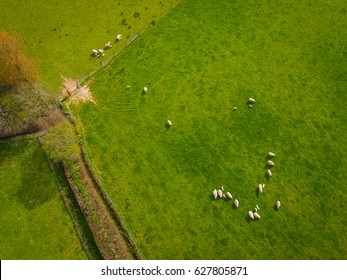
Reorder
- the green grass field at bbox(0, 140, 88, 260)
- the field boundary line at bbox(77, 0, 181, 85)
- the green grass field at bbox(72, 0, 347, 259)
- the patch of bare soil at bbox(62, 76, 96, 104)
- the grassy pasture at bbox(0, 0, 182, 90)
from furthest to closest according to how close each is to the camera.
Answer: the grassy pasture at bbox(0, 0, 182, 90) → the field boundary line at bbox(77, 0, 181, 85) → the patch of bare soil at bbox(62, 76, 96, 104) → the green grass field at bbox(72, 0, 347, 259) → the green grass field at bbox(0, 140, 88, 260)

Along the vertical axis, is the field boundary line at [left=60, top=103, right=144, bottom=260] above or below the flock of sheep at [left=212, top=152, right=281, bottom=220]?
above

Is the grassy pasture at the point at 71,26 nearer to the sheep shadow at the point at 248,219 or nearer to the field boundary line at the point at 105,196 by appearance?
the field boundary line at the point at 105,196

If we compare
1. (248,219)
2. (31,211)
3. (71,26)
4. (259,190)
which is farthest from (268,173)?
(71,26)

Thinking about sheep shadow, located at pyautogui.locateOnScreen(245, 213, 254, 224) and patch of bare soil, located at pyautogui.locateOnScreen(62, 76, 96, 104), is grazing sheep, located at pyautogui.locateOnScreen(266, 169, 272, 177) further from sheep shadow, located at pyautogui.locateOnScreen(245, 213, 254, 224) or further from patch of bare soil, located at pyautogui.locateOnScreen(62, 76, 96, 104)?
patch of bare soil, located at pyautogui.locateOnScreen(62, 76, 96, 104)

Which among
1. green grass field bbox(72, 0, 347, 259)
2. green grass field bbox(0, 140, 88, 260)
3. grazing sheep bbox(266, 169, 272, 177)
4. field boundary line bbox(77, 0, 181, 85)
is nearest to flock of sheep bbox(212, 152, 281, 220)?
grazing sheep bbox(266, 169, 272, 177)

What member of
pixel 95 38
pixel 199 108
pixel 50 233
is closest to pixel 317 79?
pixel 199 108

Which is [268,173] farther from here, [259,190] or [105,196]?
[105,196]
